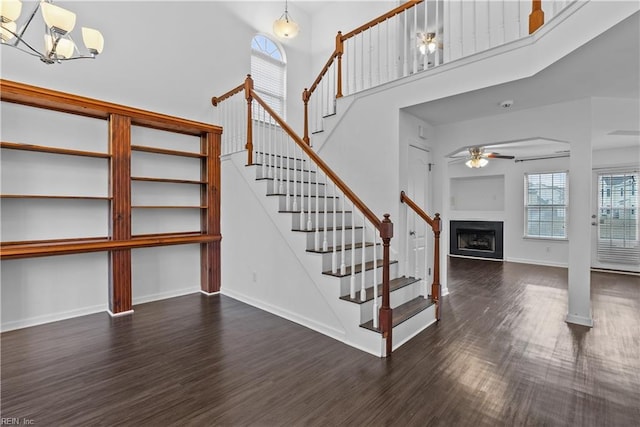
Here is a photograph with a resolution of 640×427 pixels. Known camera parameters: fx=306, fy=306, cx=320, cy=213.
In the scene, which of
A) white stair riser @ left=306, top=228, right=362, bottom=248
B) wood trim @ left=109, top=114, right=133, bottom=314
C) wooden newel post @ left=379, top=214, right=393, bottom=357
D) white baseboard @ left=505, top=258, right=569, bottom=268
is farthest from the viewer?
white baseboard @ left=505, top=258, right=569, bottom=268

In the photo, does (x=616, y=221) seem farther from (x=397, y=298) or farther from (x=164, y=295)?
(x=164, y=295)

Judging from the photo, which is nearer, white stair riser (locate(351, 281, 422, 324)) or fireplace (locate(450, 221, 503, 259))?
white stair riser (locate(351, 281, 422, 324))

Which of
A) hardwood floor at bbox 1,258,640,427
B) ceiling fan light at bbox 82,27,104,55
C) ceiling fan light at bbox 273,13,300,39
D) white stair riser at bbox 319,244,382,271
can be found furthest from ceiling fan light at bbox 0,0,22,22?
ceiling fan light at bbox 273,13,300,39

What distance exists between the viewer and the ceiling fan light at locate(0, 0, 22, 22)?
1.99 metres

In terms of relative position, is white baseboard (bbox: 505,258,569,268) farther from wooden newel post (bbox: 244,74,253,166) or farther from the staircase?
wooden newel post (bbox: 244,74,253,166)

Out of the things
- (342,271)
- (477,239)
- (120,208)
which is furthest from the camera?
(477,239)

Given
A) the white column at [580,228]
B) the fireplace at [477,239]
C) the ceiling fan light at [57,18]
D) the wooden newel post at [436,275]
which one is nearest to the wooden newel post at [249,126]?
the ceiling fan light at [57,18]

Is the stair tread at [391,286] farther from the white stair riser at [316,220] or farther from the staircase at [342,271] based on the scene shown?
the white stair riser at [316,220]

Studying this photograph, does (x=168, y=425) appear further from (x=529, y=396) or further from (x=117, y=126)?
(x=117, y=126)

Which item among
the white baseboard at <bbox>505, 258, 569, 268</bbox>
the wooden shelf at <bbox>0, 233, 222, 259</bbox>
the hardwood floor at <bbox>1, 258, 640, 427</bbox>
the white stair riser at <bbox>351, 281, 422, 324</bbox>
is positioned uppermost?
the wooden shelf at <bbox>0, 233, 222, 259</bbox>

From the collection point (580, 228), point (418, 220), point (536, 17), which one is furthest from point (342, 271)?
point (536, 17)

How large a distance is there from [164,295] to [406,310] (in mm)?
3409

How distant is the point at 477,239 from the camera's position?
832cm

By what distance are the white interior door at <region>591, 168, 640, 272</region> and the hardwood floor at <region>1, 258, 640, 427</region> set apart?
3625 mm
